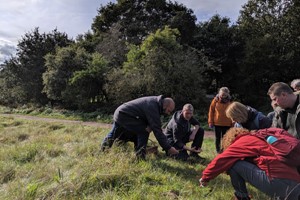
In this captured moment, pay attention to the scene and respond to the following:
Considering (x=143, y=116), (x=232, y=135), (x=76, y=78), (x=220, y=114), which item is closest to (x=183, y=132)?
(x=220, y=114)

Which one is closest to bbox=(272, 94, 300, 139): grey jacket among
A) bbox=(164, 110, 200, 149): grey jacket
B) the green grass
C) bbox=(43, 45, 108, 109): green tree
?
the green grass

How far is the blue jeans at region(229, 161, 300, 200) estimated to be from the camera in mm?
2908

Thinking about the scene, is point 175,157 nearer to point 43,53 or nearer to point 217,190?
point 217,190

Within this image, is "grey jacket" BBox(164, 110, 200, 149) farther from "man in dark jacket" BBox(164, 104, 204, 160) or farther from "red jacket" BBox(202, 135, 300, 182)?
"red jacket" BBox(202, 135, 300, 182)

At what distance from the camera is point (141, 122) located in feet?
17.3

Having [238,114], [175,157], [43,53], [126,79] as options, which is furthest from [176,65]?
[43,53]

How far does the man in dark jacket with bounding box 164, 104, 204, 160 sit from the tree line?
896cm

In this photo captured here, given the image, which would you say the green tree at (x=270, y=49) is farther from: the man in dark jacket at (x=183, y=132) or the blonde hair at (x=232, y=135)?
the blonde hair at (x=232, y=135)

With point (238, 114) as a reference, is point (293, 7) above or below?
above

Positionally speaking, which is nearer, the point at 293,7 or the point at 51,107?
the point at 293,7

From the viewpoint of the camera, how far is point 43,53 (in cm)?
2461

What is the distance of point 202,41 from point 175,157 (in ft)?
61.9

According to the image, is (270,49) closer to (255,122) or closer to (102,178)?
(255,122)

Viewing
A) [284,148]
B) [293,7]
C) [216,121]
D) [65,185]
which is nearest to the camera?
[284,148]
